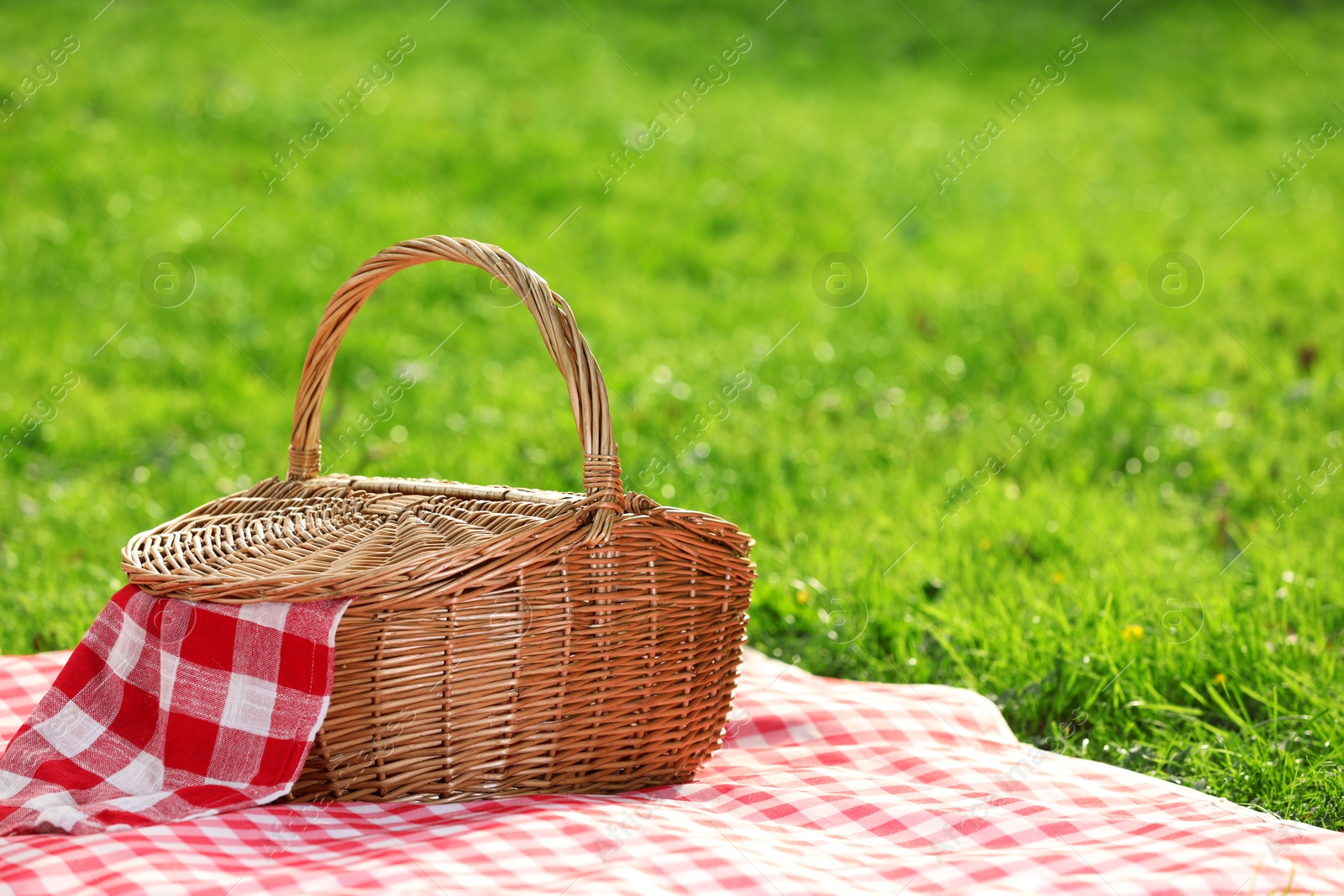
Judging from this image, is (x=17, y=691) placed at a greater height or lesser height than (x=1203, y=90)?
lesser

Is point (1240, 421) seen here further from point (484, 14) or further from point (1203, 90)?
point (484, 14)

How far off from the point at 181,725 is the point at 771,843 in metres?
1.03

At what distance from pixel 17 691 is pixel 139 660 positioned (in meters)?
0.78

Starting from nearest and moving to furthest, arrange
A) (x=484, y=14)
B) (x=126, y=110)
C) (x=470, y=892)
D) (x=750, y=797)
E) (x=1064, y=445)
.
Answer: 1. (x=470, y=892)
2. (x=750, y=797)
3. (x=1064, y=445)
4. (x=126, y=110)
5. (x=484, y=14)

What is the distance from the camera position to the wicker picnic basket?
1.94 meters

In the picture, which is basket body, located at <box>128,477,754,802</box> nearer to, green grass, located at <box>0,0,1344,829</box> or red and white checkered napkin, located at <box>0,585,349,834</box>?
red and white checkered napkin, located at <box>0,585,349,834</box>

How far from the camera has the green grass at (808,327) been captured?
3.12 metres

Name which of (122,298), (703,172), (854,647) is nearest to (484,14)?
(703,172)

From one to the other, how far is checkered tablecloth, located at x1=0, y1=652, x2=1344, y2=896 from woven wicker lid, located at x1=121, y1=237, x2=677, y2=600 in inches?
16.0

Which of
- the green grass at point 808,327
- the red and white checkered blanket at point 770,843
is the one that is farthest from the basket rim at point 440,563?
the green grass at point 808,327

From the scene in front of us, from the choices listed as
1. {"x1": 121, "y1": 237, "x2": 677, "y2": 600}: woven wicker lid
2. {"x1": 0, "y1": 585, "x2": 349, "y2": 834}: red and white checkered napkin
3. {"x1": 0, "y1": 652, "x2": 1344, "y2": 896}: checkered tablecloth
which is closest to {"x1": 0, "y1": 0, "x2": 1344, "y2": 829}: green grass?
{"x1": 0, "y1": 652, "x2": 1344, "y2": 896}: checkered tablecloth

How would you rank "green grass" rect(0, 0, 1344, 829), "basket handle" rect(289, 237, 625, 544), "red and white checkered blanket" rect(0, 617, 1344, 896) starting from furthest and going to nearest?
"green grass" rect(0, 0, 1344, 829)
"basket handle" rect(289, 237, 625, 544)
"red and white checkered blanket" rect(0, 617, 1344, 896)

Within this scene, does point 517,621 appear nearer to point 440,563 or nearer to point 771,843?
point 440,563

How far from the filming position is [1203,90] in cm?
952
